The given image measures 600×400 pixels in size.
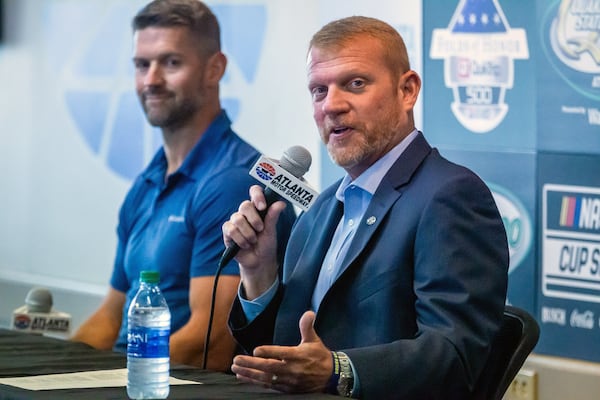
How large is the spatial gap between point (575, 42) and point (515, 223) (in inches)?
22.2

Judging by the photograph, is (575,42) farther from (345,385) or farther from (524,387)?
(345,385)

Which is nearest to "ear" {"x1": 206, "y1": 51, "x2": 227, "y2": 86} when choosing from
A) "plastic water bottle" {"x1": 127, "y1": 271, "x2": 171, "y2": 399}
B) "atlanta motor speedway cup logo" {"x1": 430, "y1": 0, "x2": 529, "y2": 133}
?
"atlanta motor speedway cup logo" {"x1": 430, "y1": 0, "x2": 529, "y2": 133}

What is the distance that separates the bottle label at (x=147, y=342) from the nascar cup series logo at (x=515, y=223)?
1578 millimetres

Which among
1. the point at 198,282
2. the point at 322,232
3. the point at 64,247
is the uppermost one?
the point at 322,232

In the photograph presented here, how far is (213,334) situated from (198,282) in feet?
0.50

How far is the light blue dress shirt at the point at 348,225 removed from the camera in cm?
245

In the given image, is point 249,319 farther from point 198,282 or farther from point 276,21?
point 276,21

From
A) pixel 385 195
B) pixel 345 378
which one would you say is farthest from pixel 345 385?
pixel 385 195

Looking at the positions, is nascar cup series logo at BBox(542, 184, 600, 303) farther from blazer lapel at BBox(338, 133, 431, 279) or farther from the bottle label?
the bottle label

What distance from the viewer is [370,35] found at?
8.07ft

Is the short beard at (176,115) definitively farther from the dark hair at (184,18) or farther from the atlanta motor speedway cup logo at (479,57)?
the atlanta motor speedway cup logo at (479,57)

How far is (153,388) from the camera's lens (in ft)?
6.41

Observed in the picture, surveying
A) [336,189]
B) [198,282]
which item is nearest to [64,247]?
[198,282]

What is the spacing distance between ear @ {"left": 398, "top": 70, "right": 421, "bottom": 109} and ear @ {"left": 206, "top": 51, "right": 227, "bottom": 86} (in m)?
1.03
